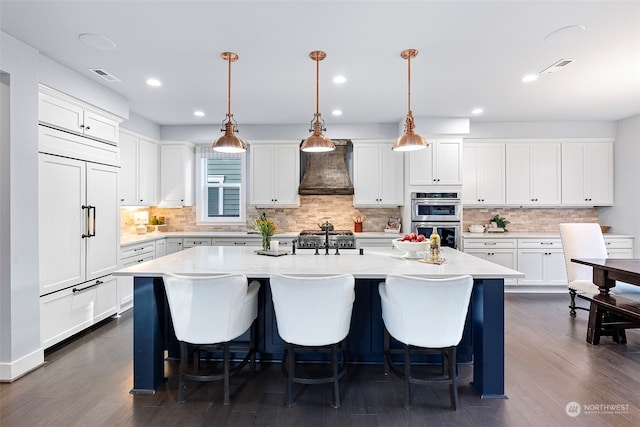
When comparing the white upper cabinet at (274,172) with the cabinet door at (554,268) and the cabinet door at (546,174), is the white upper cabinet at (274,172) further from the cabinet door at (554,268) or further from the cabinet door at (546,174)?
the cabinet door at (554,268)

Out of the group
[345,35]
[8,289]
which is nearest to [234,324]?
[8,289]

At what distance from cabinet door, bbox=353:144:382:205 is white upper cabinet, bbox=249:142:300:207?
37.2 inches

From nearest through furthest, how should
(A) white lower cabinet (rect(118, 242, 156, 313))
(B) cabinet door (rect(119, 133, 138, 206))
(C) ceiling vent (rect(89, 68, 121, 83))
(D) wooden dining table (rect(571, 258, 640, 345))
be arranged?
(D) wooden dining table (rect(571, 258, 640, 345)), (C) ceiling vent (rect(89, 68, 121, 83)), (A) white lower cabinet (rect(118, 242, 156, 313)), (B) cabinet door (rect(119, 133, 138, 206))

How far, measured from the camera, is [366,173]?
5.38 metres

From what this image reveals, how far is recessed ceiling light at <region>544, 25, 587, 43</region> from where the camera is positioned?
8.23ft

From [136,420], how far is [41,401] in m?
0.79

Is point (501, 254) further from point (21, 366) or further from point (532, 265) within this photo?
point (21, 366)

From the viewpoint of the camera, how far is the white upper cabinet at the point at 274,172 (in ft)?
17.9

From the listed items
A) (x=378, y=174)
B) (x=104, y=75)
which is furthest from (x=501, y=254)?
(x=104, y=75)

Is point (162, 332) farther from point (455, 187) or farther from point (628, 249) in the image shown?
point (628, 249)

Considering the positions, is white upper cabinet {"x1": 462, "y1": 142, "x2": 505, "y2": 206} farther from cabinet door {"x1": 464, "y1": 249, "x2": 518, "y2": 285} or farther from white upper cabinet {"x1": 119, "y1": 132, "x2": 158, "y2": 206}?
white upper cabinet {"x1": 119, "y1": 132, "x2": 158, "y2": 206}

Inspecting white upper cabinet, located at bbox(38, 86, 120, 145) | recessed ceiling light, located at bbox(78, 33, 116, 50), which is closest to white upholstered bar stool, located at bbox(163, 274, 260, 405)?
recessed ceiling light, located at bbox(78, 33, 116, 50)

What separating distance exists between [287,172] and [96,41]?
10.2 feet

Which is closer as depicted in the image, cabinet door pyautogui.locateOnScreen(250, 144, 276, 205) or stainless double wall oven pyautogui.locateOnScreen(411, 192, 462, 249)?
stainless double wall oven pyautogui.locateOnScreen(411, 192, 462, 249)
